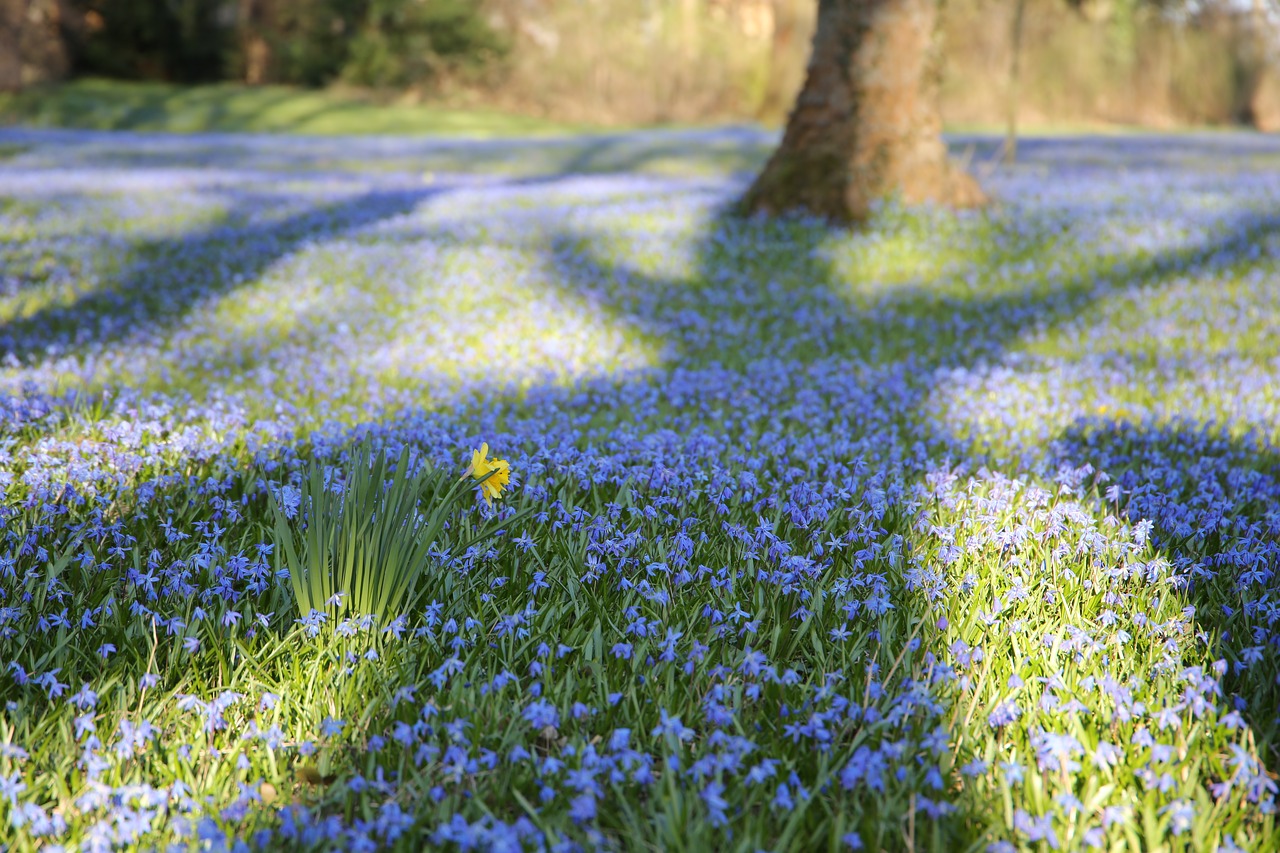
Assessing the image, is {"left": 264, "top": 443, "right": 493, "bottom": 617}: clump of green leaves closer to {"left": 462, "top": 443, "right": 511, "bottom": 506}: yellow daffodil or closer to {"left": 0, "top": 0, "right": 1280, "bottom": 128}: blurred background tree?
{"left": 462, "top": 443, "right": 511, "bottom": 506}: yellow daffodil

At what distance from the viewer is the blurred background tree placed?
30047 millimetres

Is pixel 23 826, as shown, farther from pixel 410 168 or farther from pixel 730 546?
pixel 410 168

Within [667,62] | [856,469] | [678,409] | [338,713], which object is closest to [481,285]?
[678,409]

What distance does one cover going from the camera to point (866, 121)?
9.44 meters

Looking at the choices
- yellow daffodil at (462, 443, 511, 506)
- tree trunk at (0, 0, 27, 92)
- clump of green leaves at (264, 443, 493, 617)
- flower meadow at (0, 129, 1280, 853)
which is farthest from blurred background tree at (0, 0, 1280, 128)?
clump of green leaves at (264, 443, 493, 617)

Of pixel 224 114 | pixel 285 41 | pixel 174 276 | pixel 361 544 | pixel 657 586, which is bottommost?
pixel 657 586

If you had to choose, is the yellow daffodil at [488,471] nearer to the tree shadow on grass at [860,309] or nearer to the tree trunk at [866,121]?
the tree shadow on grass at [860,309]

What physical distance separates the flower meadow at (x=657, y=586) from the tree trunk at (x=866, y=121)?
9.72ft

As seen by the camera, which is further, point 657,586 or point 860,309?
point 860,309

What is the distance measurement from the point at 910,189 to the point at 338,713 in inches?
350

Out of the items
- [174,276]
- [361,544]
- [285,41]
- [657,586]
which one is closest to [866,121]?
[174,276]

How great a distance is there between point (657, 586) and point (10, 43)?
32.1 m

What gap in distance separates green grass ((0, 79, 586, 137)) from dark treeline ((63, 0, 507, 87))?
2.71 m

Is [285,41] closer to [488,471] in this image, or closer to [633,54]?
[633,54]
